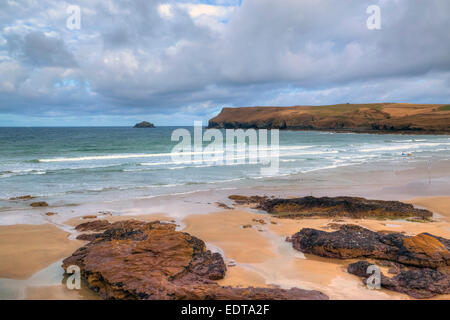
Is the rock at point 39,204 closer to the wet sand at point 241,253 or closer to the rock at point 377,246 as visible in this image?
the wet sand at point 241,253

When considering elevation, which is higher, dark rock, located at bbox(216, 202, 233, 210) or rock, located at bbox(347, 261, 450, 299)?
rock, located at bbox(347, 261, 450, 299)

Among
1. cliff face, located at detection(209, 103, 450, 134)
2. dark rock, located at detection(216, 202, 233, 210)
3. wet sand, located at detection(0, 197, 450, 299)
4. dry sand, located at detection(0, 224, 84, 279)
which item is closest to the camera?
wet sand, located at detection(0, 197, 450, 299)

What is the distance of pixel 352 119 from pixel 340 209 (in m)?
115

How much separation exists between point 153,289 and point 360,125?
117206 mm

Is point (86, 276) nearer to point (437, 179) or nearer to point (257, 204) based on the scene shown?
point (257, 204)

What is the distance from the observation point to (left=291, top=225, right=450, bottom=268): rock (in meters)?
5.95

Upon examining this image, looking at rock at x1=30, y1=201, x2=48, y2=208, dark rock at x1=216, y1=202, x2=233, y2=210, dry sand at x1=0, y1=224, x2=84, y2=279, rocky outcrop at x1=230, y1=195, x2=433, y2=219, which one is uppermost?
rocky outcrop at x1=230, y1=195, x2=433, y2=219

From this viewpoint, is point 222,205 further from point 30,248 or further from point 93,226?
point 30,248

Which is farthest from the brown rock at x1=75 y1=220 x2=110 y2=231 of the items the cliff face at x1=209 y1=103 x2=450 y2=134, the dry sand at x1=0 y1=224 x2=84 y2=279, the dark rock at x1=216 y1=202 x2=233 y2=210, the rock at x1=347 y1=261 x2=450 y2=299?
the cliff face at x1=209 y1=103 x2=450 y2=134

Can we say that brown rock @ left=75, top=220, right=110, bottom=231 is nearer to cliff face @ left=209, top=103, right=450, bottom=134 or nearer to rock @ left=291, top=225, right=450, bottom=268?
rock @ left=291, top=225, right=450, bottom=268

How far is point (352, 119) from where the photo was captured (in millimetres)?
115750

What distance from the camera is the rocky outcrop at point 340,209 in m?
10.2

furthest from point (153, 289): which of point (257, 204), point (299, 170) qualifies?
point (299, 170)

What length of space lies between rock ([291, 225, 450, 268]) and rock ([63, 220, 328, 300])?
2.07 meters
